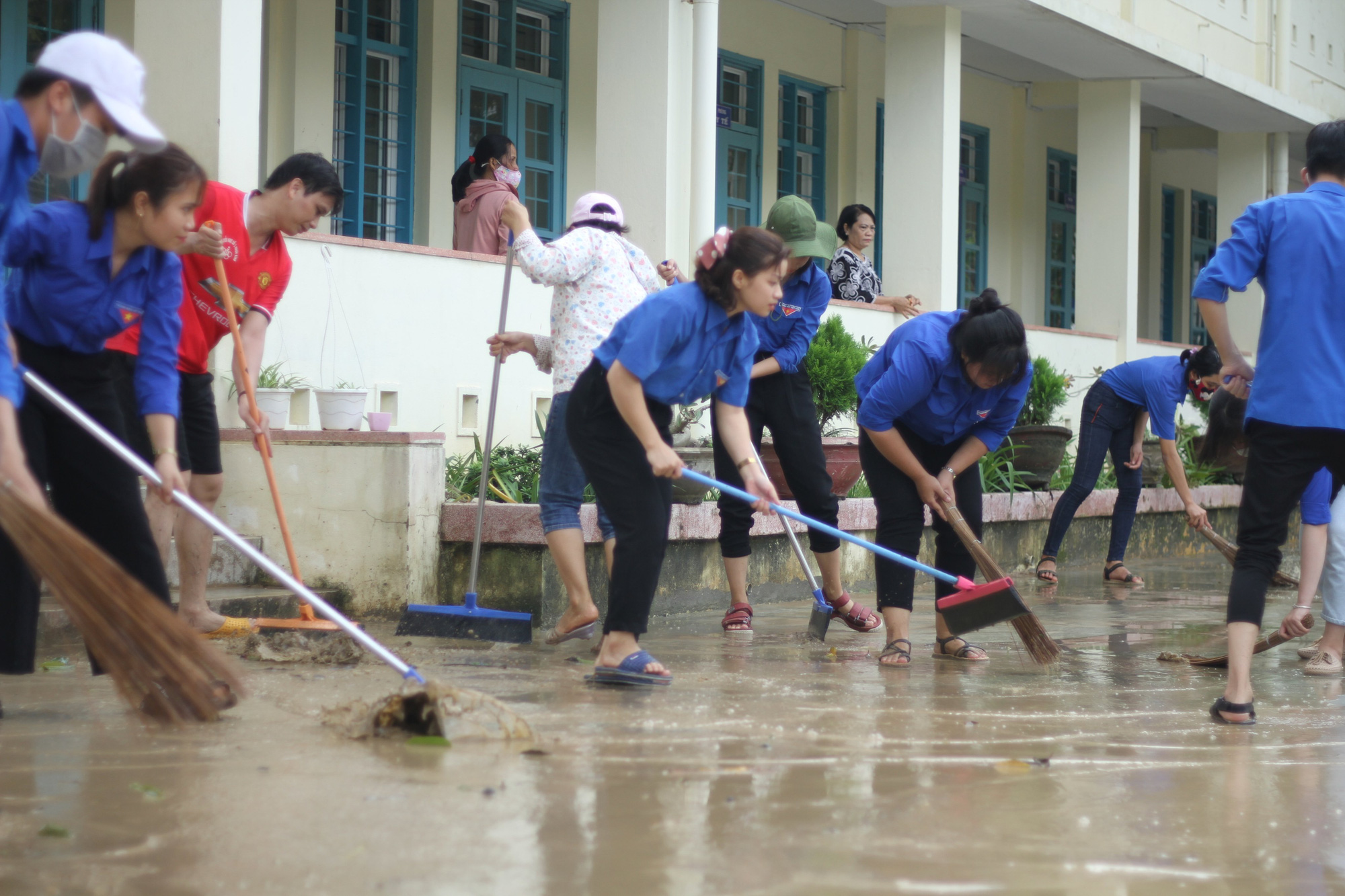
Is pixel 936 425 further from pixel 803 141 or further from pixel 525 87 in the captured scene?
pixel 803 141

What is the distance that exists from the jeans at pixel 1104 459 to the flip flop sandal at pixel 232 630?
16.7 feet

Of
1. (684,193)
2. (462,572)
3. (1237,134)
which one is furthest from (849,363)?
(1237,134)

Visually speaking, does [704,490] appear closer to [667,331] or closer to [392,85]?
[667,331]

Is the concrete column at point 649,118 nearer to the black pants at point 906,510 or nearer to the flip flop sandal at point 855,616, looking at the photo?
the flip flop sandal at point 855,616

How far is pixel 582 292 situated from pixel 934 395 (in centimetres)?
130

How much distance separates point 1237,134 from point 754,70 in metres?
6.70

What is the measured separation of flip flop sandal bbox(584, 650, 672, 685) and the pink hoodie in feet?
14.5

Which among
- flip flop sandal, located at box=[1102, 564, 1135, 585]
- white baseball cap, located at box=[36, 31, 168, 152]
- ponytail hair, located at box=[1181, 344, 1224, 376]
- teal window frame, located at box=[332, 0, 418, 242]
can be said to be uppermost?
teal window frame, located at box=[332, 0, 418, 242]

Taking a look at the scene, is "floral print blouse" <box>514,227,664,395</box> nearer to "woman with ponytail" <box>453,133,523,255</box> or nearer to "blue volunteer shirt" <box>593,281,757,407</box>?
"blue volunteer shirt" <box>593,281,757,407</box>

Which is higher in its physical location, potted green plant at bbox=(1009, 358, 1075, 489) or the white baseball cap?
the white baseball cap

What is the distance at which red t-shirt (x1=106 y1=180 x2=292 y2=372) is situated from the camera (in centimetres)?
477

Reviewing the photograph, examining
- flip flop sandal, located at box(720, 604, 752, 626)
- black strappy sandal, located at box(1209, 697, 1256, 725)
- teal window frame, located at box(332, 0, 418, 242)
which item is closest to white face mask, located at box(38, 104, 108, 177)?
black strappy sandal, located at box(1209, 697, 1256, 725)

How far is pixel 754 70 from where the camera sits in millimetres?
12828

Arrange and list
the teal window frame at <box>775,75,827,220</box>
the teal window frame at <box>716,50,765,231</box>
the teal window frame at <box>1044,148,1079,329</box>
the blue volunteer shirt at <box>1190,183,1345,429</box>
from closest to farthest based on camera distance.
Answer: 1. the blue volunteer shirt at <box>1190,183,1345,429</box>
2. the teal window frame at <box>716,50,765,231</box>
3. the teal window frame at <box>775,75,827,220</box>
4. the teal window frame at <box>1044,148,1079,329</box>
